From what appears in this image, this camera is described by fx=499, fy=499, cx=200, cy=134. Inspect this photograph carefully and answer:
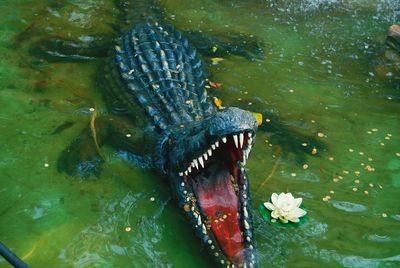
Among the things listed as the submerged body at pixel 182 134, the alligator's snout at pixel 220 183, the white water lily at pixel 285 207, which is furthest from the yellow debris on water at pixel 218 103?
the white water lily at pixel 285 207

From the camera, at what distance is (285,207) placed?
3.62 metres

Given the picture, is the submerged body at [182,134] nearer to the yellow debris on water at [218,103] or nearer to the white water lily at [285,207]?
the yellow debris on water at [218,103]

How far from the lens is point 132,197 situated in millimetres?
3785

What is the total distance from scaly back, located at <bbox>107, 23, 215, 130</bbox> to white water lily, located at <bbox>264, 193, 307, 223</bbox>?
3.18 feet

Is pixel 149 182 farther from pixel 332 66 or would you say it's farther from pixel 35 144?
pixel 332 66

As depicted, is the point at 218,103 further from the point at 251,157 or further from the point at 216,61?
the point at 216,61

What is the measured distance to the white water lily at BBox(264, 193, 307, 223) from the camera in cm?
358

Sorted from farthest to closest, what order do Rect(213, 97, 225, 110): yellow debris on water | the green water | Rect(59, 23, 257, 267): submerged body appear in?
Rect(213, 97, 225, 110): yellow debris on water, the green water, Rect(59, 23, 257, 267): submerged body

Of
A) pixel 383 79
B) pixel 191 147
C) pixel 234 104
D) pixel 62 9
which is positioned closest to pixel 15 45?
pixel 62 9

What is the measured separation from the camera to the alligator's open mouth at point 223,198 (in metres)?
3.04

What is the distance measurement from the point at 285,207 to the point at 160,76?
1866mm

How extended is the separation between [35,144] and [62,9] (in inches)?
116

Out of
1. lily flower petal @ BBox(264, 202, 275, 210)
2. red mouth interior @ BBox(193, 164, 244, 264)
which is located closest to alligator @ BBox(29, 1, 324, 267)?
red mouth interior @ BBox(193, 164, 244, 264)

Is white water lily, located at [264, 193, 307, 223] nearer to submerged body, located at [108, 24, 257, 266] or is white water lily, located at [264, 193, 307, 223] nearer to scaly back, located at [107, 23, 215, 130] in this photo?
submerged body, located at [108, 24, 257, 266]
